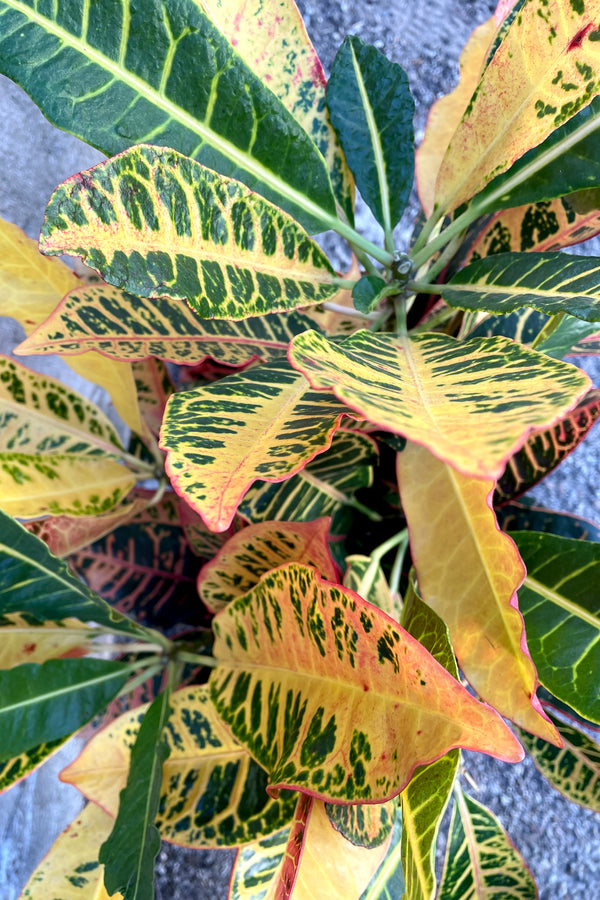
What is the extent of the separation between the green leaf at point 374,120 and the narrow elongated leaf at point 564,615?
0.29 m

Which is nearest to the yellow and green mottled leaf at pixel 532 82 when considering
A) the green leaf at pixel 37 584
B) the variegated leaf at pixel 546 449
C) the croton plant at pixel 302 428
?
the croton plant at pixel 302 428

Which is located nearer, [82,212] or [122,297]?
[82,212]

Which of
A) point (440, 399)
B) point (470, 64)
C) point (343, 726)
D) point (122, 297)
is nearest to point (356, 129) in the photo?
point (470, 64)

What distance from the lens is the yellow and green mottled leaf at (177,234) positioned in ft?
1.05

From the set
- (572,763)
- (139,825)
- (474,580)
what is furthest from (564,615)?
(139,825)

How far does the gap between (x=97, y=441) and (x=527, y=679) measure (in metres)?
0.46

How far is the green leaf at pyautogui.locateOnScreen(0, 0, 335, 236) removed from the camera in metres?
0.37

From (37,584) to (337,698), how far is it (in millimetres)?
238

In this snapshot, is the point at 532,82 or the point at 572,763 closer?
the point at 532,82

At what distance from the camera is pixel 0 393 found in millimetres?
588

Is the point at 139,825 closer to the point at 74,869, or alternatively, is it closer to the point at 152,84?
the point at 74,869

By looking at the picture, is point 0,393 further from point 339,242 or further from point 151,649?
point 339,242

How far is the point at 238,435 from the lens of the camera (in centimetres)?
33

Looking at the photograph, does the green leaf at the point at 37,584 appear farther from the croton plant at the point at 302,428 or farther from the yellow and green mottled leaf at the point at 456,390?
the yellow and green mottled leaf at the point at 456,390
